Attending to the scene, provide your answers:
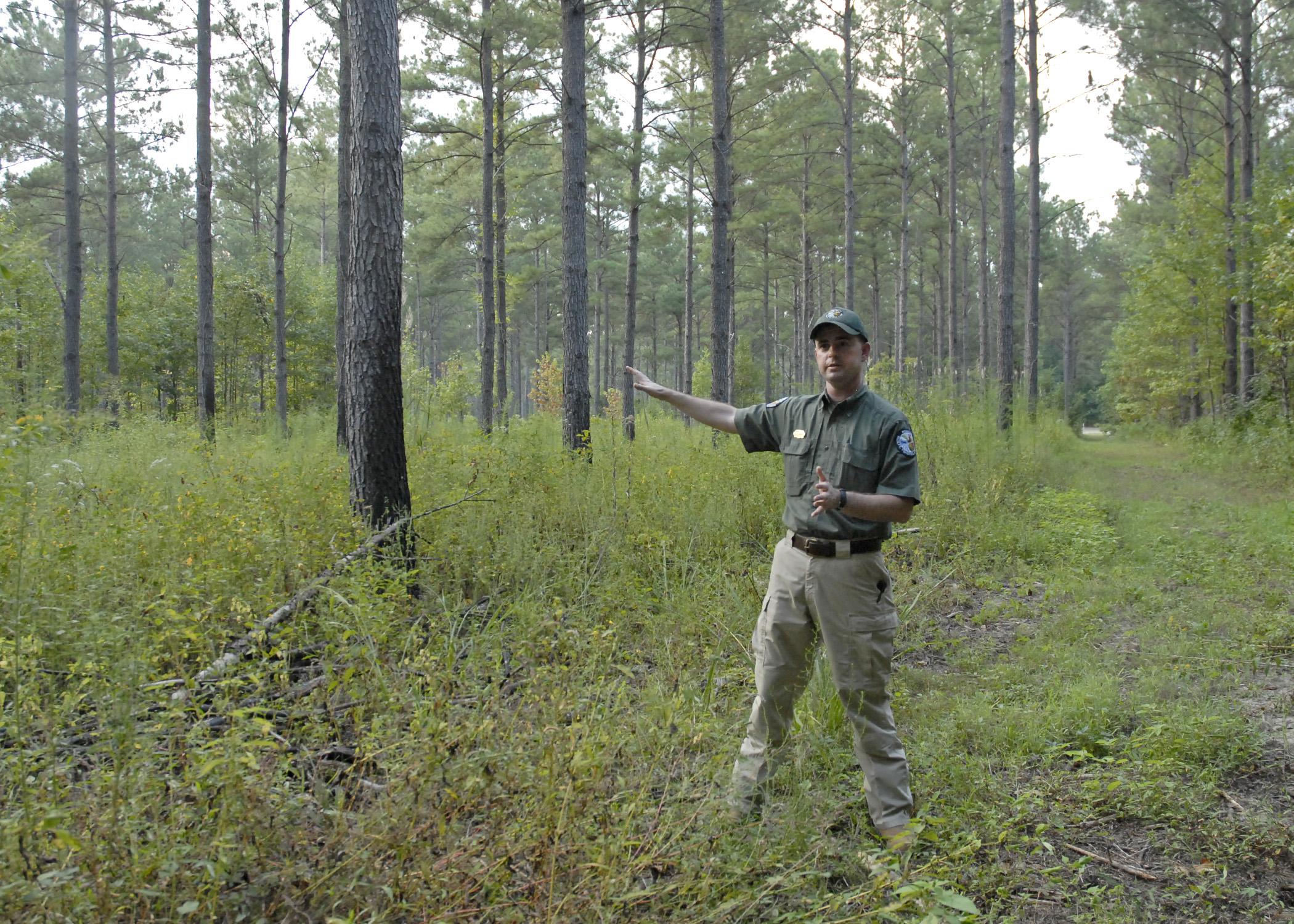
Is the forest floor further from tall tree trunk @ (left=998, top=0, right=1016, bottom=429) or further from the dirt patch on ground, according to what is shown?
tall tree trunk @ (left=998, top=0, right=1016, bottom=429)

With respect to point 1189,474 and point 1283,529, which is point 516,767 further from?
point 1189,474

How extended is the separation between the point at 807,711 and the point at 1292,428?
50.2 feet

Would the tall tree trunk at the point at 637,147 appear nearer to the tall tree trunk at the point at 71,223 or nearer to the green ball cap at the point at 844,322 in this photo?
the tall tree trunk at the point at 71,223

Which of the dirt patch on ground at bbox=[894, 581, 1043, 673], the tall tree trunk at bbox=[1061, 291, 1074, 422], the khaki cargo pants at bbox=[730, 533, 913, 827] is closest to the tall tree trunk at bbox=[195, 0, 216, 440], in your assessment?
the dirt patch on ground at bbox=[894, 581, 1043, 673]

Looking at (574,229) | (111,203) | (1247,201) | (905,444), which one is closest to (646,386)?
(905,444)

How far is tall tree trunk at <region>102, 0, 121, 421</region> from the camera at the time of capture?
1750 centimetres

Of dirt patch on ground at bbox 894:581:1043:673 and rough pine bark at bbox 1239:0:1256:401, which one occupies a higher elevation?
rough pine bark at bbox 1239:0:1256:401

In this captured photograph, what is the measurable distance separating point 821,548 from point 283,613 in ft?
9.06

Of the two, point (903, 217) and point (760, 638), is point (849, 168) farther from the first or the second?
point (760, 638)

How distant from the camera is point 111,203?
61.6 feet

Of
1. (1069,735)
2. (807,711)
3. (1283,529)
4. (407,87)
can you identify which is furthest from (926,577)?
(407,87)

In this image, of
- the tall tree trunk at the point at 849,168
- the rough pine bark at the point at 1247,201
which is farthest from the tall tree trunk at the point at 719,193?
the rough pine bark at the point at 1247,201

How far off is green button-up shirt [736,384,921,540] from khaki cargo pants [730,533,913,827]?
109mm

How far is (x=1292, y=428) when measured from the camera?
14.0 m
